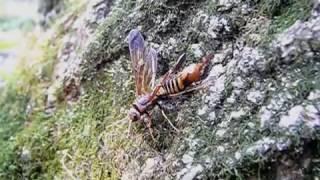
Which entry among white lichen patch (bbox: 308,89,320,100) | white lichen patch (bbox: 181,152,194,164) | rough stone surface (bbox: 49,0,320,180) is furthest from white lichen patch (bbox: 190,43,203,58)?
white lichen patch (bbox: 308,89,320,100)

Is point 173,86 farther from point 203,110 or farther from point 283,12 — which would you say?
point 283,12

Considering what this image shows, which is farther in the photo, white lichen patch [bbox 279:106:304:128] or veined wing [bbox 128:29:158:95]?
veined wing [bbox 128:29:158:95]

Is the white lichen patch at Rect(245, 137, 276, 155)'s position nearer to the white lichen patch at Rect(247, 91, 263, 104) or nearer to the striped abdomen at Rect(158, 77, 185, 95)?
the white lichen patch at Rect(247, 91, 263, 104)

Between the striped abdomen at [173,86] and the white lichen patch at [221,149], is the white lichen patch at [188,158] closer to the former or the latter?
the white lichen patch at [221,149]

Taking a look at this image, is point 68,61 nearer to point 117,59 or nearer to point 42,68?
point 42,68

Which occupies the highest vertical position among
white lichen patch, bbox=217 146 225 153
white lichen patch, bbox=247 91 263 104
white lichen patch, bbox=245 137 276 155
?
white lichen patch, bbox=247 91 263 104

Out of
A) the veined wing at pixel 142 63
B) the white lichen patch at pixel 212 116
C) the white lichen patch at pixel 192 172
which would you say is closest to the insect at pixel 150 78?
the veined wing at pixel 142 63

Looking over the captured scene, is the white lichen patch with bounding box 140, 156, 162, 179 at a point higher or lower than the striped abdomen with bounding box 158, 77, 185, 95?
lower

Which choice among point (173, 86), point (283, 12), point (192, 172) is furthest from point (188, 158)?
point (283, 12)

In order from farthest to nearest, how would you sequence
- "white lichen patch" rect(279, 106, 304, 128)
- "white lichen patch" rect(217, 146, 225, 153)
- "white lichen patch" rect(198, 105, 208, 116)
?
"white lichen patch" rect(198, 105, 208, 116)
"white lichen patch" rect(217, 146, 225, 153)
"white lichen patch" rect(279, 106, 304, 128)
